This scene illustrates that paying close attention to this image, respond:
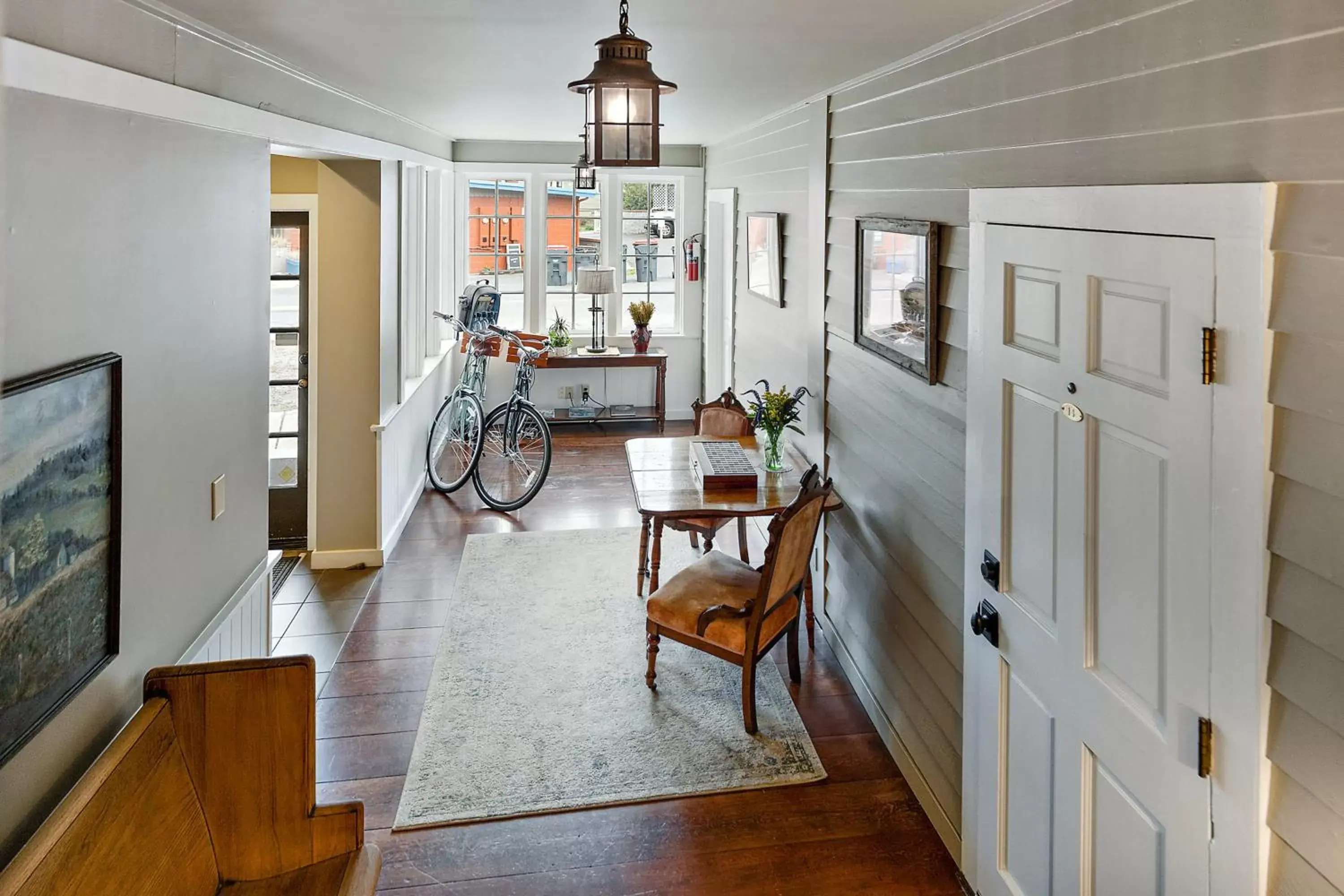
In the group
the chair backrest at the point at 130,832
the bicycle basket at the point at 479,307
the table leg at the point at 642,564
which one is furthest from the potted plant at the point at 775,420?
the bicycle basket at the point at 479,307

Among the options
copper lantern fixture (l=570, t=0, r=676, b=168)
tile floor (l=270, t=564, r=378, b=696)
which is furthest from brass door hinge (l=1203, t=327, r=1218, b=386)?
tile floor (l=270, t=564, r=378, b=696)

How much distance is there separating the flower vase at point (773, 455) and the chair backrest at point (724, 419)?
25.3 inches

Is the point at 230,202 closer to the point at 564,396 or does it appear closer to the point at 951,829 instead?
the point at 951,829

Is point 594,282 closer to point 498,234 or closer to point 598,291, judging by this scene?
point 598,291

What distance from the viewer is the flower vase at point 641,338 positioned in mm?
8016

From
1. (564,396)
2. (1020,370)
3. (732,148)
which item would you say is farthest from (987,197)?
(564,396)

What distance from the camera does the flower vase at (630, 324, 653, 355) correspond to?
8.02 meters

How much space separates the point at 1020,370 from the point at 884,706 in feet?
5.38

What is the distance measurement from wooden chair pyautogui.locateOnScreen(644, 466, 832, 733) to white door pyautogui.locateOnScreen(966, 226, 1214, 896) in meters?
0.86

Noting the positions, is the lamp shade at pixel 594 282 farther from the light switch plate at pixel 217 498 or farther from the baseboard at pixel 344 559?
the light switch plate at pixel 217 498

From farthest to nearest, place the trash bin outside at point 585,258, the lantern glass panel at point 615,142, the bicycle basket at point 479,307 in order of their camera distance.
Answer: the trash bin outside at point 585,258 < the bicycle basket at point 479,307 < the lantern glass panel at point 615,142

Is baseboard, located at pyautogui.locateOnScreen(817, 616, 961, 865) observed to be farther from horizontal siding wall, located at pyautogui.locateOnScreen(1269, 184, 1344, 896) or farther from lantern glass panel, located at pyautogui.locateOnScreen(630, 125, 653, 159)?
lantern glass panel, located at pyautogui.locateOnScreen(630, 125, 653, 159)

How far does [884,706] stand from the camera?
3316mm

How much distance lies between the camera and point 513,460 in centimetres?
649
